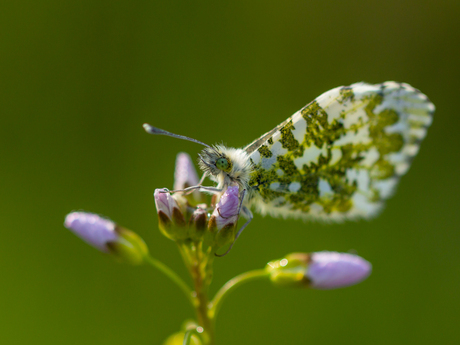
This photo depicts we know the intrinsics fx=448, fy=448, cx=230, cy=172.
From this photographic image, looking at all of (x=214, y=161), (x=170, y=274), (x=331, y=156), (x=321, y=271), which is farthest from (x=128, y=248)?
(x=331, y=156)

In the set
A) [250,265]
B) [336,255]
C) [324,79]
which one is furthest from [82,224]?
[324,79]

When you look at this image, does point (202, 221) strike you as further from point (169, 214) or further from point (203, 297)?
point (203, 297)

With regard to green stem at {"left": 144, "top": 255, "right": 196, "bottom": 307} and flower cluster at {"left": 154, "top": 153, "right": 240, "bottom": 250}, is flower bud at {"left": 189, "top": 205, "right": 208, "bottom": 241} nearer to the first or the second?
flower cluster at {"left": 154, "top": 153, "right": 240, "bottom": 250}

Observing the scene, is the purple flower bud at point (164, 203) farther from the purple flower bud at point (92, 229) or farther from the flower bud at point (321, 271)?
the flower bud at point (321, 271)

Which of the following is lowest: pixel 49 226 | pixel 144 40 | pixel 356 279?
pixel 356 279

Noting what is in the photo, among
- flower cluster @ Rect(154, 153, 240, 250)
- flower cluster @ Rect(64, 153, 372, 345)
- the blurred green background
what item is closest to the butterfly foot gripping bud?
flower cluster @ Rect(64, 153, 372, 345)

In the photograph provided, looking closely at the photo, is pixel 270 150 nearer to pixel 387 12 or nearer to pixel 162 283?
pixel 162 283
